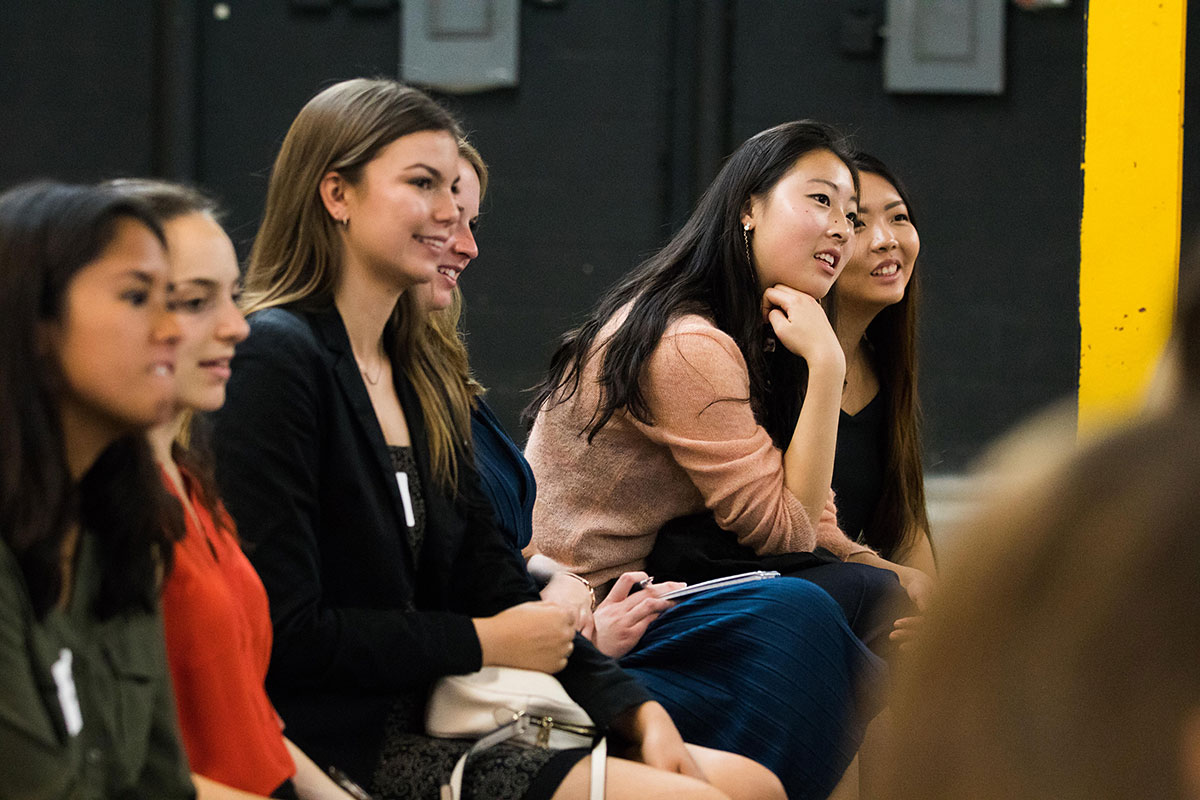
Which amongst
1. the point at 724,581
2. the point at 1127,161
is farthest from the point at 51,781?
the point at 1127,161

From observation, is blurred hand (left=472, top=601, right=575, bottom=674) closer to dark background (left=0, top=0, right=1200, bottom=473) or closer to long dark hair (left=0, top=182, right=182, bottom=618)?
long dark hair (left=0, top=182, right=182, bottom=618)

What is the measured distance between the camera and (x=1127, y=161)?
10.2ft

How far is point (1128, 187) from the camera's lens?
3.12m

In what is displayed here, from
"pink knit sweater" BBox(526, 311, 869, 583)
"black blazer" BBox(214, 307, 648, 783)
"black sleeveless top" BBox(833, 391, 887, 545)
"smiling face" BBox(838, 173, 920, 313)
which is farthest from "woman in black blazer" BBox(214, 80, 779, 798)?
"smiling face" BBox(838, 173, 920, 313)

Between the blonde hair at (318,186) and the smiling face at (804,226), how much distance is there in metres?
0.88

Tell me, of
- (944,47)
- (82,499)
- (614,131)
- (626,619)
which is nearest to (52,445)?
(82,499)

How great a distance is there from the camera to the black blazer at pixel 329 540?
1693mm

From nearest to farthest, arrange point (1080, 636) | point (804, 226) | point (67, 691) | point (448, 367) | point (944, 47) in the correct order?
point (1080, 636)
point (67, 691)
point (448, 367)
point (804, 226)
point (944, 47)

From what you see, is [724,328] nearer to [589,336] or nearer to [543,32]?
[589,336]

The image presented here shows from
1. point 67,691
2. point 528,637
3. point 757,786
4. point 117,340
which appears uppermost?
point 117,340

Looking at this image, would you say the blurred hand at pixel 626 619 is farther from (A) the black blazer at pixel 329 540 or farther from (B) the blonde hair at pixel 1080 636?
(B) the blonde hair at pixel 1080 636

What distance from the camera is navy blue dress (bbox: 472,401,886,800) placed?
6.98ft

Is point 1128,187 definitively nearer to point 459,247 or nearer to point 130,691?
point 459,247

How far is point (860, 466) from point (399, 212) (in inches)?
52.5
